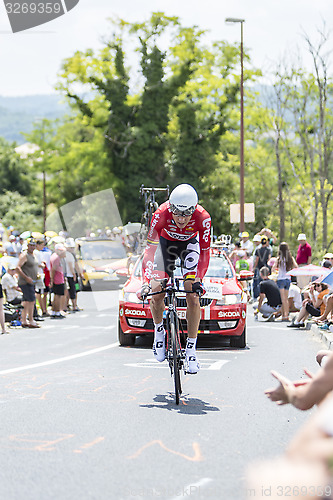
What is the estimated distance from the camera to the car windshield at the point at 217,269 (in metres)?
13.9

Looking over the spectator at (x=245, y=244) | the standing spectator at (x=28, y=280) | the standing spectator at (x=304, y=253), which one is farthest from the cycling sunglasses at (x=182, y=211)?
the spectator at (x=245, y=244)

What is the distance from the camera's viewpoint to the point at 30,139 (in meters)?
64.8

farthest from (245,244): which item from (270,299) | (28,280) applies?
(28,280)

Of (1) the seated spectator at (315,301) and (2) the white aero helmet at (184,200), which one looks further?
(1) the seated spectator at (315,301)

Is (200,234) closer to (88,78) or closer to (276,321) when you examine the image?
(276,321)

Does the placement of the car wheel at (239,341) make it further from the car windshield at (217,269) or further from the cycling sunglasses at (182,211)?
the cycling sunglasses at (182,211)

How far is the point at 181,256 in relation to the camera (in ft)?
27.9

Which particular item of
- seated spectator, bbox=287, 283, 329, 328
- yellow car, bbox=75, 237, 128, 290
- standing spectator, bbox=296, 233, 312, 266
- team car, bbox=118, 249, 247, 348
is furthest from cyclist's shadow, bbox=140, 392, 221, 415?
yellow car, bbox=75, 237, 128, 290

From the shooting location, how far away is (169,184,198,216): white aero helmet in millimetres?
7746

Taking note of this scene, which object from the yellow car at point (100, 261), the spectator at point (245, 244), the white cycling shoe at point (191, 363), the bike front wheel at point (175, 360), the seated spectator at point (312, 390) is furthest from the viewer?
the yellow car at point (100, 261)

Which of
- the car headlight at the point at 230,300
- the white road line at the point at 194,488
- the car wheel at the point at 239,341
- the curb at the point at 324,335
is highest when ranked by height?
the white road line at the point at 194,488

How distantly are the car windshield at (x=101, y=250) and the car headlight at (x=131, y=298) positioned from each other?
1733 centimetres

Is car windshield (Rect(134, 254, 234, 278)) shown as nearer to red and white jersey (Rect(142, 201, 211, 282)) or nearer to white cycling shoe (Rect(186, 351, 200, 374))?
red and white jersey (Rect(142, 201, 211, 282))

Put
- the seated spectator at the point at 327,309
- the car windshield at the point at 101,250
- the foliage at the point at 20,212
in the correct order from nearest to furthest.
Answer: the seated spectator at the point at 327,309
the car windshield at the point at 101,250
the foliage at the point at 20,212
